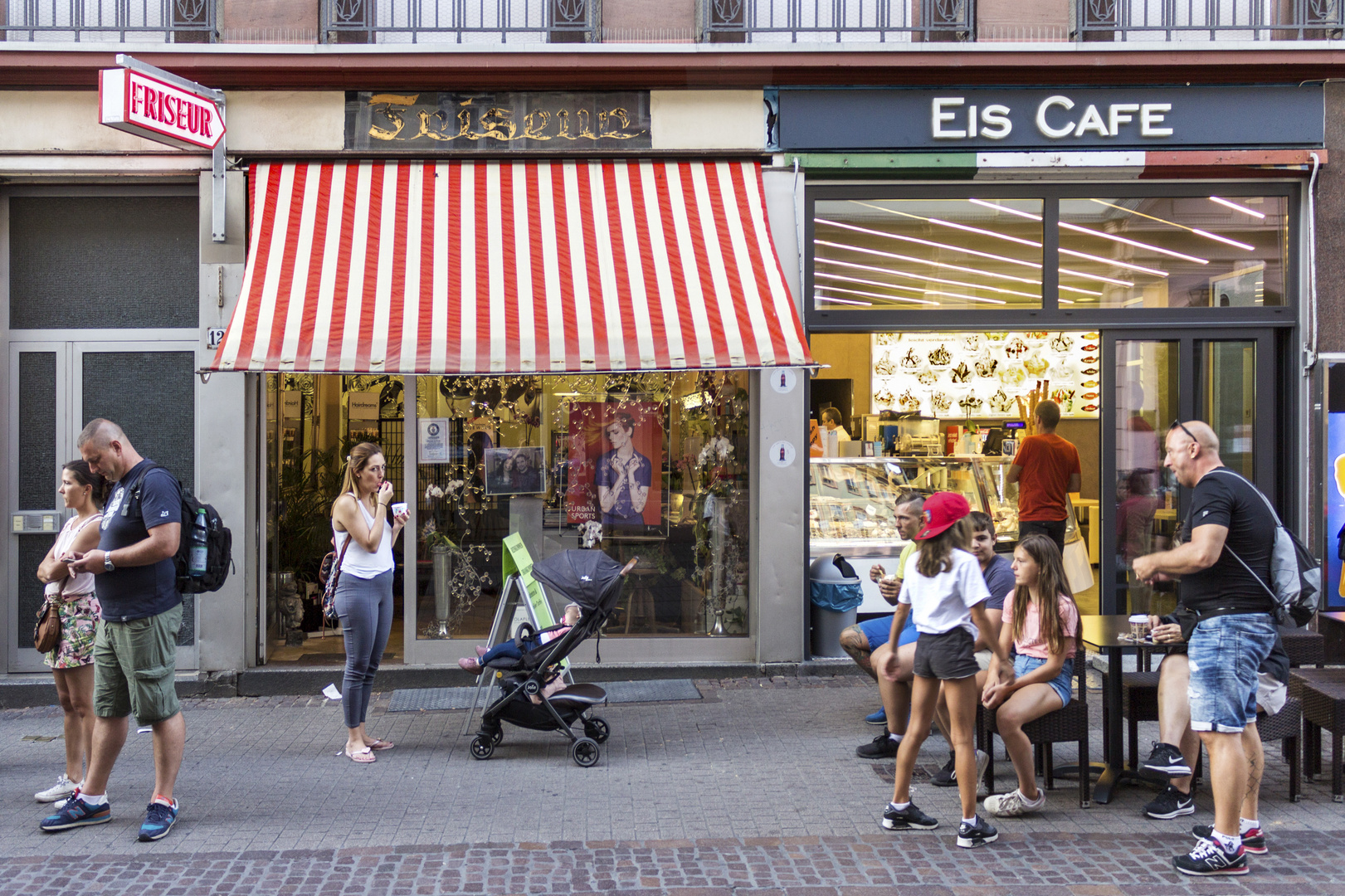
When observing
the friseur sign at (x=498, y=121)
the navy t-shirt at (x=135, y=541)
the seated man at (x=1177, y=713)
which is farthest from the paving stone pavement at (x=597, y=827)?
the friseur sign at (x=498, y=121)

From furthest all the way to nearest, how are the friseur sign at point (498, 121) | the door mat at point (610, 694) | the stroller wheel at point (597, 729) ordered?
the friseur sign at point (498, 121) < the door mat at point (610, 694) < the stroller wheel at point (597, 729)

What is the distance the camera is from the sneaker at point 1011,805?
5508 millimetres

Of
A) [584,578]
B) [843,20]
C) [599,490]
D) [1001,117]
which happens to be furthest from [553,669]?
[843,20]

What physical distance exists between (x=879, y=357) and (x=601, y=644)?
417cm

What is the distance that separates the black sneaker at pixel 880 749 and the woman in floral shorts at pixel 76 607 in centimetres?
426

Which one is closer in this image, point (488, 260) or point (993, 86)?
point (488, 260)

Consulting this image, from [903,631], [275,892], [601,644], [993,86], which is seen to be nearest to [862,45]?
[993,86]

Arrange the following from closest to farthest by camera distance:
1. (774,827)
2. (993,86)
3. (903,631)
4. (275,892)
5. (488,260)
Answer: (275,892), (774,827), (903,631), (488,260), (993,86)

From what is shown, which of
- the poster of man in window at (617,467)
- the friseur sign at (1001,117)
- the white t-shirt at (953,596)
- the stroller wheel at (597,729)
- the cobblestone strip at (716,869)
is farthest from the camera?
the poster of man in window at (617,467)

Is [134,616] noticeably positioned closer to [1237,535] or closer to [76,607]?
[76,607]

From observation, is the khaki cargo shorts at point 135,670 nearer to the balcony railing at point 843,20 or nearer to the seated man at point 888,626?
the seated man at point 888,626

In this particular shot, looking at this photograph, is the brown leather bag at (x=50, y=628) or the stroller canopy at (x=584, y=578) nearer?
the brown leather bag at (x=50, y=628)

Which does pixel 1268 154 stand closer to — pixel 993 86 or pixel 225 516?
pixel 993 86

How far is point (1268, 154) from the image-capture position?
877 cm
